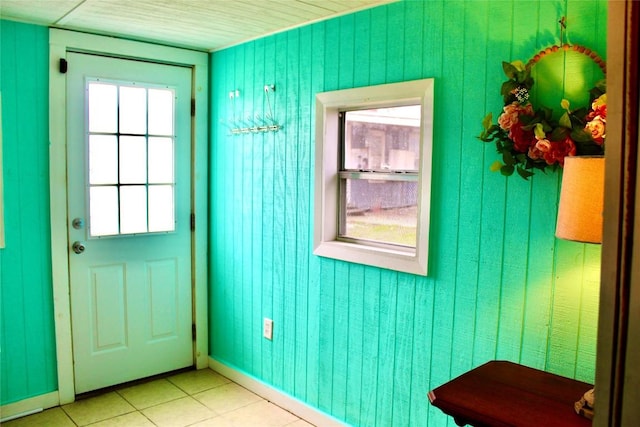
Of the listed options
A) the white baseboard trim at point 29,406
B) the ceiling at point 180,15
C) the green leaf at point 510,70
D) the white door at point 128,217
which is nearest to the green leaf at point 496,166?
the green leaf at point 510,70

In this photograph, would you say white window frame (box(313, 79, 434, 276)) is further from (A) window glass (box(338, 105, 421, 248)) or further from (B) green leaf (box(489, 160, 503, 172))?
(B) green leaf (box(489, 160, 503, 172))

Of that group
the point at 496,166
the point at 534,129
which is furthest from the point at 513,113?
the point at 496,166

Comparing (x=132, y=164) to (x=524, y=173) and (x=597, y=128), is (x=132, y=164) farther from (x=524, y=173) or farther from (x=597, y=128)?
(x=597, y=128)

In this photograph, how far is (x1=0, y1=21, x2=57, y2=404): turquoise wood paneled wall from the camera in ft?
9.68

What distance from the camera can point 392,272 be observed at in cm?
253

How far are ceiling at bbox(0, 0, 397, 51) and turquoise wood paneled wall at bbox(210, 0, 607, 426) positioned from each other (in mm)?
120

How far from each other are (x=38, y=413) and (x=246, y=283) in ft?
4.68

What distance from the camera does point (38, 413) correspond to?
310cm

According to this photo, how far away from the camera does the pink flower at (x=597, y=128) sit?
1.56 m

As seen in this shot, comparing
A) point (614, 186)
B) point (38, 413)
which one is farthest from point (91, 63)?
point (614, 186)

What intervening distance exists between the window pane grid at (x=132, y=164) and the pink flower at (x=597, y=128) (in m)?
2.70

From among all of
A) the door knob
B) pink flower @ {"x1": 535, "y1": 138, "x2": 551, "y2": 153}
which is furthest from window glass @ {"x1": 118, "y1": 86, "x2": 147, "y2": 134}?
pink flower @ {"x1": 535, "y1": 138, "x2": 551, "y2": 153}

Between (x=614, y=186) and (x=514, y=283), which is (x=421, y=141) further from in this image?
(x=614, y=186)

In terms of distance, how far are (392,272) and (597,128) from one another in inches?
47.4
